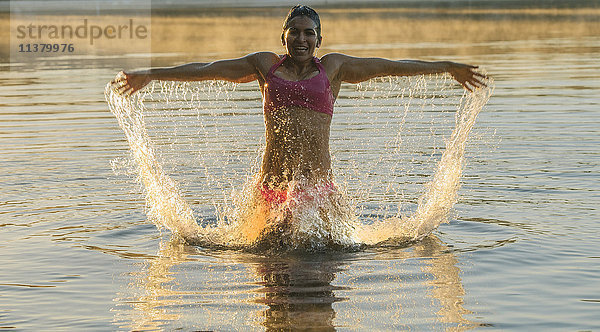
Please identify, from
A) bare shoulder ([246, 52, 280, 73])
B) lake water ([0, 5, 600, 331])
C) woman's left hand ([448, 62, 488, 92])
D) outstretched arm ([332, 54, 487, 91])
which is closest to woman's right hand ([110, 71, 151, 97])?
bare shoulder ([246, 52, 280, 73])

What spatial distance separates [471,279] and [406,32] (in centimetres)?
2852

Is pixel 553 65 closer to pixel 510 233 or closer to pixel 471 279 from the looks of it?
pixel 510 233

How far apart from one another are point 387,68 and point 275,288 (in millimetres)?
2317

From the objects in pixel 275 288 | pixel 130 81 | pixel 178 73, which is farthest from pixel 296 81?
pixel 275 288

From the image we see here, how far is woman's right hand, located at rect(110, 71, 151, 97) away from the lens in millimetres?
8305

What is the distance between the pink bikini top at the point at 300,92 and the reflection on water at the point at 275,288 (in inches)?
47.0

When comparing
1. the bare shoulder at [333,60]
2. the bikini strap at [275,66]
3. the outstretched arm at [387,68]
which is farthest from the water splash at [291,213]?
the bare shoulder at [333,60]

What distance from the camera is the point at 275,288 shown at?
729 cm

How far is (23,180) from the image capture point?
37.6 feet

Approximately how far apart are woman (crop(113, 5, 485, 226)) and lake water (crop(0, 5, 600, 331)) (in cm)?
72

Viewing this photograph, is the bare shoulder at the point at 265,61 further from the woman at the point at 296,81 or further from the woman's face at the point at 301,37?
the woman's face at the point at 301,37

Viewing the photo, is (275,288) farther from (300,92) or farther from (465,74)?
(465,74)

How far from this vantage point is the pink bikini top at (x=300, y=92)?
8383mm

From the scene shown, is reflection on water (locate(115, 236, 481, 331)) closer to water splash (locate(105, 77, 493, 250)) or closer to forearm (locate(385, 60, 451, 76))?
water splash (locate(105, 77, 493, 250))
